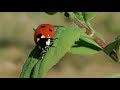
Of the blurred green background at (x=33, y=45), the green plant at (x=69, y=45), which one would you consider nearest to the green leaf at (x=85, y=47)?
the green plant at (x=69, y=45)

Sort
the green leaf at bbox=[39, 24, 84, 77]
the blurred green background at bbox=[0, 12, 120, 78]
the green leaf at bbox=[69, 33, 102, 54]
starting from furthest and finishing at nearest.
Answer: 1. the blurred green background at bbox=[0, 12, 120, 78]
2. the green leaf at bbox=[69, 33, 102, 54]
3. the green leaf at bbox=[39, 24, 84, 77]

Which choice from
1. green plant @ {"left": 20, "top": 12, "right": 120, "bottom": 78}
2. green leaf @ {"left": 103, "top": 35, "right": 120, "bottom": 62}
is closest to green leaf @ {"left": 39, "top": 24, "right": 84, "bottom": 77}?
green plant @ {"left": 20, "top": 12, "right": 120, "bottom": 78}

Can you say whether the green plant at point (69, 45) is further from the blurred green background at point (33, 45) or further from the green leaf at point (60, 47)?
the blurred green background at point (33, 45)

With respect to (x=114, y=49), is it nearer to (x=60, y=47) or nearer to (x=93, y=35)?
(x=93, y=35)

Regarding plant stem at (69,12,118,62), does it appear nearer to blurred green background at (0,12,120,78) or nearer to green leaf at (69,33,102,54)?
green leaf at (69,33,102,54)

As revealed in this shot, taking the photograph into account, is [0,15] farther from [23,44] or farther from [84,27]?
[84,27]
